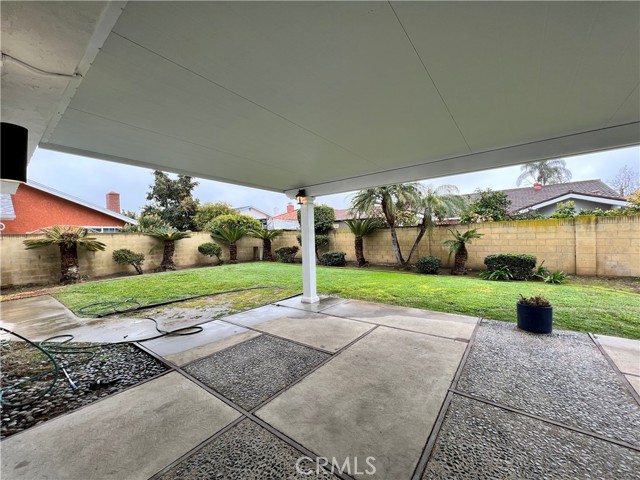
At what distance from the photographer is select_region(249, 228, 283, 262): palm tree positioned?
527 inches

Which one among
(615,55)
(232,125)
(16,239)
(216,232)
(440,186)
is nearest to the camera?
(615,55)

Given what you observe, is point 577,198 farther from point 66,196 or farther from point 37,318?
point 66,196

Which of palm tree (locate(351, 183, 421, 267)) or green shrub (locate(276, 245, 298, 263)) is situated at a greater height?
palm tree (locate(351, 183, 421, 267))

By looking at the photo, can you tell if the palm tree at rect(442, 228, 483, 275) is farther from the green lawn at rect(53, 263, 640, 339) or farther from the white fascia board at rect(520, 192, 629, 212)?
the white fascia board at rect(520, 192, 629, 212)

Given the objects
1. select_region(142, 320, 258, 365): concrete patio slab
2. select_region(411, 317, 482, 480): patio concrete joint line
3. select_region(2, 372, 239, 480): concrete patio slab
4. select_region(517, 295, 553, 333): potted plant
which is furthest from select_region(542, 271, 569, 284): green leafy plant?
select_region(2, 372, 239, 480): concrete patio slab

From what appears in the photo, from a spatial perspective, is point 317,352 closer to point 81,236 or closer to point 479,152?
point 479,152

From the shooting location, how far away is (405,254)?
10.1 meters

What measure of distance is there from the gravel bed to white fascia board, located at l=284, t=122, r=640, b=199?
4033 millimetres

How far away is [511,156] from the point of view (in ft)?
11.1

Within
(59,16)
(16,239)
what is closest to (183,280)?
(16,239)

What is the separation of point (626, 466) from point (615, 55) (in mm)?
2586

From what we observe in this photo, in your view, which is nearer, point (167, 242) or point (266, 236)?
point (167, 242)

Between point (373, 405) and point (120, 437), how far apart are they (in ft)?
6.26

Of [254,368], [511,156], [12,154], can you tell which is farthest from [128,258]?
[511,156]
